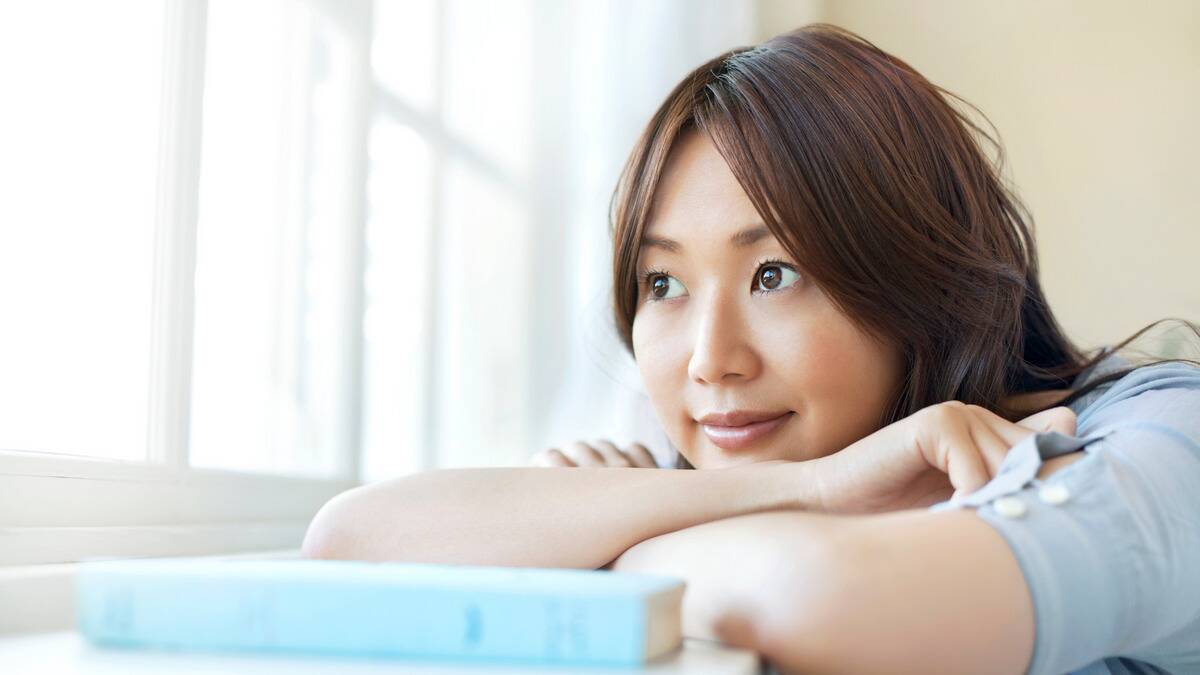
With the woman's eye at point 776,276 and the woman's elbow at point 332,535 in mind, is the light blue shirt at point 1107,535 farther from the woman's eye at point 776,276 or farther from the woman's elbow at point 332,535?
the woman's elbow at point 332,535

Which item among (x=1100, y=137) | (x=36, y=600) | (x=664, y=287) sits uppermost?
(x=1100, y=137)

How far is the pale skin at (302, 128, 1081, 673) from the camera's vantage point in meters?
0.60

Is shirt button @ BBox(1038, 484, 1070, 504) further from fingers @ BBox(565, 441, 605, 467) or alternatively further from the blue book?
fingers @ BBox(565, 441, 605, 467)

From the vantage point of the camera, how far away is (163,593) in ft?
1.76

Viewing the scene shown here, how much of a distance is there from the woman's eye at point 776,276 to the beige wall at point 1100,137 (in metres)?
1.75

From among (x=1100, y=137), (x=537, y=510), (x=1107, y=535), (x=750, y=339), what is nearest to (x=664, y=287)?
(x=750, y=339)

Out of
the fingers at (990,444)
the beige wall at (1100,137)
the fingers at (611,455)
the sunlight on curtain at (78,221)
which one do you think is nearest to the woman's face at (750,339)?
the fingers at (611,455)

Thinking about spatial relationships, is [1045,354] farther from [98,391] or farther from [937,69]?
[937,69]

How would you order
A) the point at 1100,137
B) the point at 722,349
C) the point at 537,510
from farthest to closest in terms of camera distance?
the point at 1100,137 → the point at 722,349 → the point at 537,510

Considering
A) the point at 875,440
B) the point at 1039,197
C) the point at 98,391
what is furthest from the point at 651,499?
the point at 1039,197

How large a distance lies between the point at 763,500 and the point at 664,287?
17.1 inches

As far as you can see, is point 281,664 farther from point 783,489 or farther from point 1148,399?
point 1148,399

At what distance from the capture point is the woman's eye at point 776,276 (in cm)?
109

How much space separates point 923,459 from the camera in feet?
2.60
